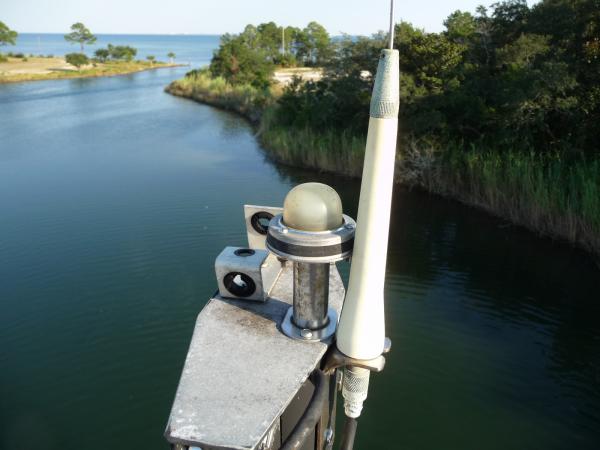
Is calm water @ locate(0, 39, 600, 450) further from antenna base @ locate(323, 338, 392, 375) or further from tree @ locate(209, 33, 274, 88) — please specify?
tree @ locate(209, 33, 274, 88)

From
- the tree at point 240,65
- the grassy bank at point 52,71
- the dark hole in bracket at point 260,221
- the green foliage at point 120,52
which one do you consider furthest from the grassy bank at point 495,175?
the green foliage at point 120,52

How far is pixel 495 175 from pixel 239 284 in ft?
32.5

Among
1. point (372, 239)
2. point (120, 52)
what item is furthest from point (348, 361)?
point (120, 52)

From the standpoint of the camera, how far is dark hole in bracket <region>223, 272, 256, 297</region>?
338 cm


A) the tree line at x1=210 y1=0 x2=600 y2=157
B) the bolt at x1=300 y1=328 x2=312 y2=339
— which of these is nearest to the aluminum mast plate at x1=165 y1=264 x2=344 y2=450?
the bolt at x1=300 y1=328 x2=312 y2=339

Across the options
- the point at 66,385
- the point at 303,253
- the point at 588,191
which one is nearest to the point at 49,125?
the point at 66,385

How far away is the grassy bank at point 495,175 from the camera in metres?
10.1

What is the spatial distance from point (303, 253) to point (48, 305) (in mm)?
7305

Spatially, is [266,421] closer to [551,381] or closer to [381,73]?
[381,73]

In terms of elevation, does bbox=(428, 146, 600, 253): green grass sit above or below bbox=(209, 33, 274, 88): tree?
below

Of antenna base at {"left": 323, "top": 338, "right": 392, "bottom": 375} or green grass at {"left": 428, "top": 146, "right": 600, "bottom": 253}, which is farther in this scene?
green grass at {"left": 428, "top": 146, "right": 600, "bottom": 253}

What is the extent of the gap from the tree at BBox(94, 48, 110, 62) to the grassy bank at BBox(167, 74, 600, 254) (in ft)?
194

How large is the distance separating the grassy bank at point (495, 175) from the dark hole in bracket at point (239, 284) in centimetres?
835

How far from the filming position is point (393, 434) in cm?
580
